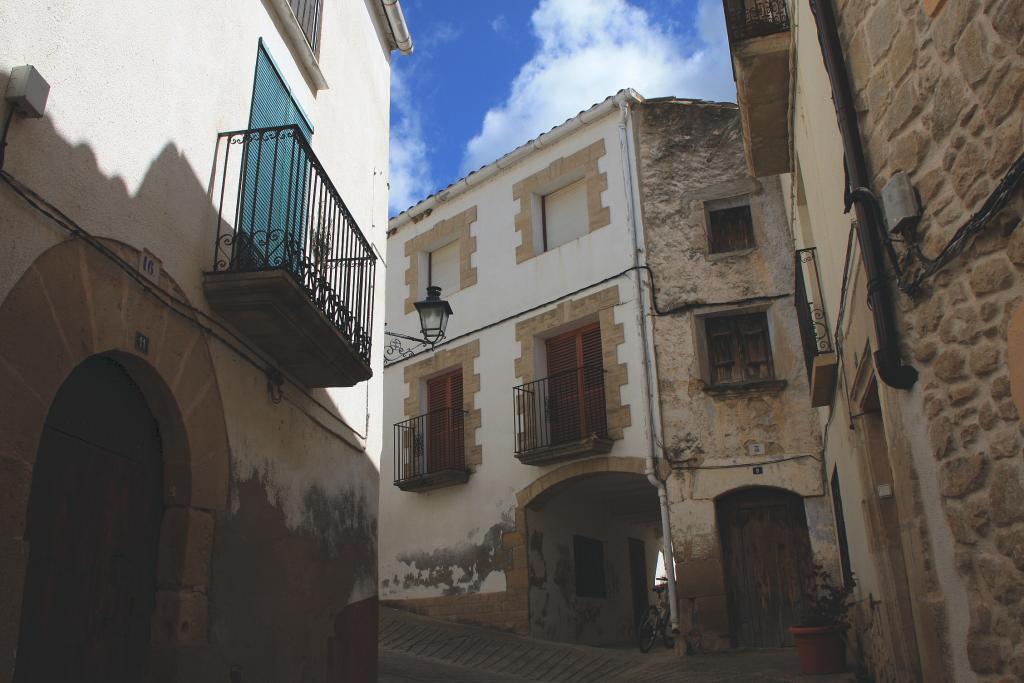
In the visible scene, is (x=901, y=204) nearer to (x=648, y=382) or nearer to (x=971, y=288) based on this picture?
(x=971, y=288)

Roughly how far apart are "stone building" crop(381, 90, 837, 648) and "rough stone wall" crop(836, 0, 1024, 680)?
25.0ft

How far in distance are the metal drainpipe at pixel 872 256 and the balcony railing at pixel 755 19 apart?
2.55 metres

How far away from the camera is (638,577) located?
16203 millimetres

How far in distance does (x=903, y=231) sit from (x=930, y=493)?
1.23 meters

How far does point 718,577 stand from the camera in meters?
11.5

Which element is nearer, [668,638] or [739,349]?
[668,638]

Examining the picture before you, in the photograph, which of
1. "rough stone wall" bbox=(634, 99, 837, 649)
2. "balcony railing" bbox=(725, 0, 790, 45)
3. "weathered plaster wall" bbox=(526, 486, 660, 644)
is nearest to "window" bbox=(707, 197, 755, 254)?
"rough stone wall" bbox=(634, 99, 837, 649)

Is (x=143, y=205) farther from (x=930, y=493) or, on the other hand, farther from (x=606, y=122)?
(x=606, y=122)

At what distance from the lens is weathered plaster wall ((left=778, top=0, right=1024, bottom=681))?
11.3 ft

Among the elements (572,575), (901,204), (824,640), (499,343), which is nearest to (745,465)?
(824,640)

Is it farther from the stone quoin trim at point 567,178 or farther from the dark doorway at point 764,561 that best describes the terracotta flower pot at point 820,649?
the stone quoin trim at point 567,178

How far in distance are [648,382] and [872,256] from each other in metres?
7.99

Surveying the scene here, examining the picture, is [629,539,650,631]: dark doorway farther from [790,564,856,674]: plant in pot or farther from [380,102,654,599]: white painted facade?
[790,564,856,674]: plant in pot

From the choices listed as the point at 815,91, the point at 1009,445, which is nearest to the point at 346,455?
the point at 815,91
